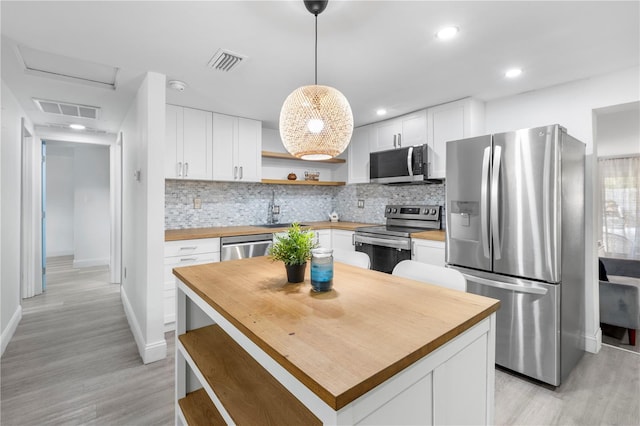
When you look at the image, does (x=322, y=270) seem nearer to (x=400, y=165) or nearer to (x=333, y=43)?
(x=333, y=43)

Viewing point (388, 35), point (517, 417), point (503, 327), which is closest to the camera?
point (517, 417)

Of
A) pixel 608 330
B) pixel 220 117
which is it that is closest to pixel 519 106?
pixel 608 330

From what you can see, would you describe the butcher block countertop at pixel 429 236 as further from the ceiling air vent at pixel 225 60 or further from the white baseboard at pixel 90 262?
the white baseboard at pixel 90 262

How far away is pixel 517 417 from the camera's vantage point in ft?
5.90

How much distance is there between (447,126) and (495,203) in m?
1.26

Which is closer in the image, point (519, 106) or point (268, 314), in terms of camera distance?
point (268, 314)

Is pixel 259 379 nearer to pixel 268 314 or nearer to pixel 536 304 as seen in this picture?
pixel 268 314

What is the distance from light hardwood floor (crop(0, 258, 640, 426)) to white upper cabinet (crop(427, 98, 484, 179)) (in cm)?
201

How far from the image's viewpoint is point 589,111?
2.60 meters

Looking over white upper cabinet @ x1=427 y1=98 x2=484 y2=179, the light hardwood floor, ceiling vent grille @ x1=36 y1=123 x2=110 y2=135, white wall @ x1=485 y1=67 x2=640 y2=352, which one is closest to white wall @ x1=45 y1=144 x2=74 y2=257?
ceiling vent grille @ x1=36 y1=123 x2=110 y2=135

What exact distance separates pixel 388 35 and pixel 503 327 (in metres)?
2.23

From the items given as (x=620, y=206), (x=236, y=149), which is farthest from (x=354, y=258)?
(x=620, y=206)

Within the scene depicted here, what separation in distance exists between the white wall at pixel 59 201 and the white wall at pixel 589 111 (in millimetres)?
8313

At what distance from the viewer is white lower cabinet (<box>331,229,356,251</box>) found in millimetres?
3869
